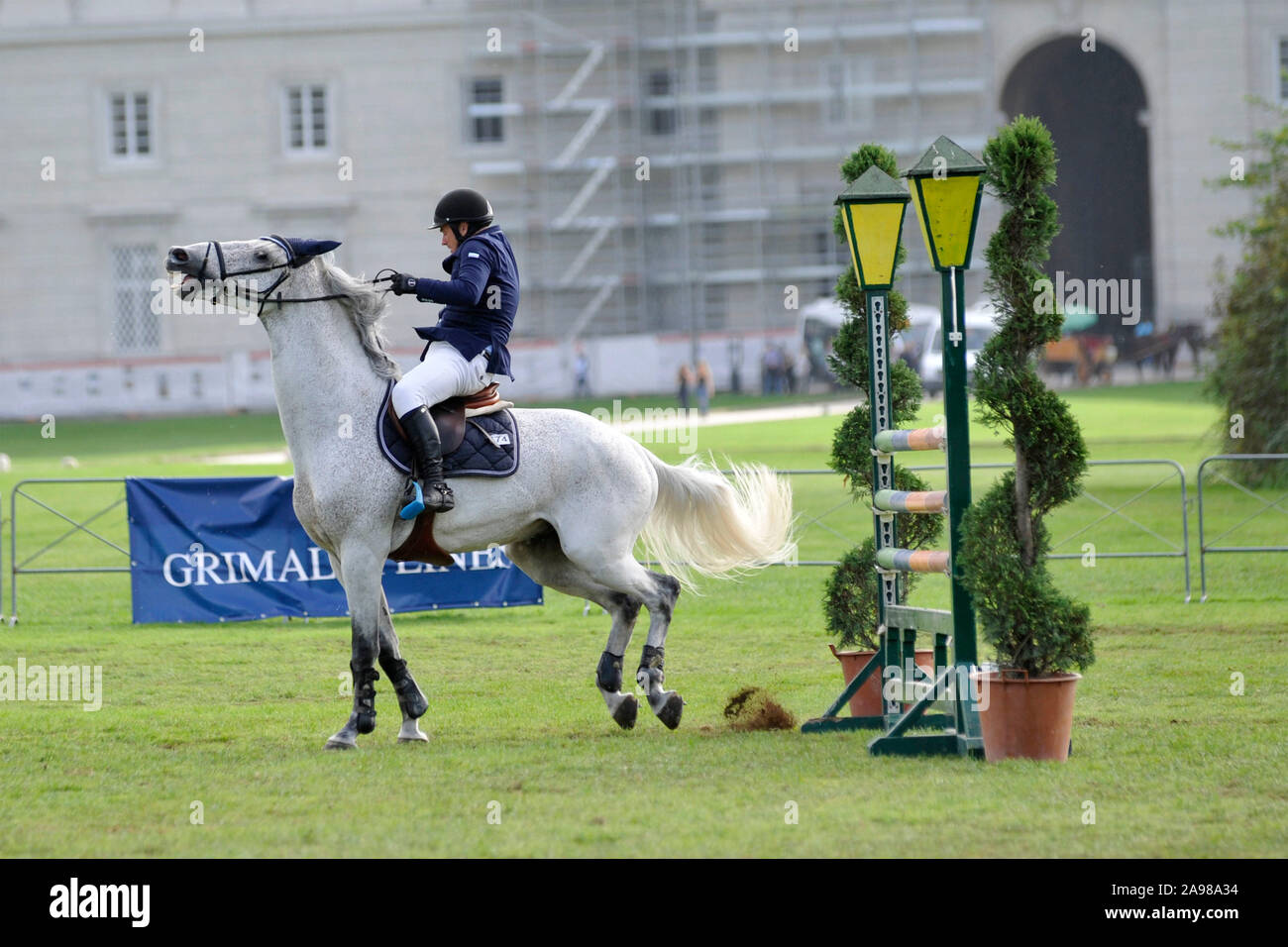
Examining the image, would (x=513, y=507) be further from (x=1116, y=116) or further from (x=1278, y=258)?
(x=1116, y=116)

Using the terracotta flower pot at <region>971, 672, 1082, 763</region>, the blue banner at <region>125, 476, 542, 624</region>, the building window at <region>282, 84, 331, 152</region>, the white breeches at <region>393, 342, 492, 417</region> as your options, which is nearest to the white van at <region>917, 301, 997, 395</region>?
the building window at <region>282, 84, 331, 152</region>

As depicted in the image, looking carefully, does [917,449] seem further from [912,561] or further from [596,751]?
[596,751]

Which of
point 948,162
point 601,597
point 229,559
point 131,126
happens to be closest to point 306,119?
point 131,126

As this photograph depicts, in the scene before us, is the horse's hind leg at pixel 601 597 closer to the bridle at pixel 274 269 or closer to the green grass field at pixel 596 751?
the green grass field at pixel 596 751

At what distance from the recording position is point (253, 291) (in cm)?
835

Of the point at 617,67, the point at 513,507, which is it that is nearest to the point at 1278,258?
the point at 513,507

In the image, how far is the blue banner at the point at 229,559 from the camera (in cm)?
1393

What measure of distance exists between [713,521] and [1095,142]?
58249 mm

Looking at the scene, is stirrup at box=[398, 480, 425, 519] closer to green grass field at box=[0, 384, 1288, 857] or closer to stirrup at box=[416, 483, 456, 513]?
stirrup at box=[416, 483, 456, 513]

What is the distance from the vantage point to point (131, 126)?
59438 millimetres

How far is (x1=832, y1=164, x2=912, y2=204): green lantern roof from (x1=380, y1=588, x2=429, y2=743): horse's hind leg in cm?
330

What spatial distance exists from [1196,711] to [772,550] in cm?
255

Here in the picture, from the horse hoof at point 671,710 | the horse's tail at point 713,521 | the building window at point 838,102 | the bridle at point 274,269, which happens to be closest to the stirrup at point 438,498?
the bridle at point 274,269

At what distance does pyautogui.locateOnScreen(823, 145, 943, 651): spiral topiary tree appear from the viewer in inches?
354
